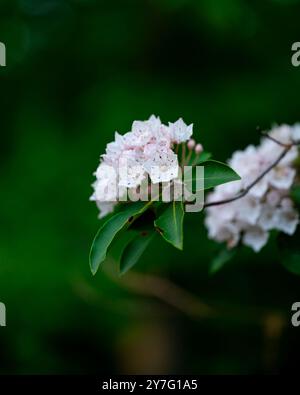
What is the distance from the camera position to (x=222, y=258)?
6.81 ft

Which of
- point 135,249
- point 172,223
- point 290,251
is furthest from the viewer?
point 290,251

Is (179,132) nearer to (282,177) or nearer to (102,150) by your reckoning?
(282,177)

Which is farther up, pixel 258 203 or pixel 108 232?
pixel 258 203

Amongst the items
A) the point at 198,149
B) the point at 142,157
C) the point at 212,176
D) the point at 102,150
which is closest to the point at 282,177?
the point at 198,149

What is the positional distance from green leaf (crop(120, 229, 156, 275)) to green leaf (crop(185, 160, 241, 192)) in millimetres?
228

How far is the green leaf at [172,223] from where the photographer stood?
1.33 m

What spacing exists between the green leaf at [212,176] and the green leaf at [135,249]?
0.23 metres

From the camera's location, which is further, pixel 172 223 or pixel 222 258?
pixel 222 258

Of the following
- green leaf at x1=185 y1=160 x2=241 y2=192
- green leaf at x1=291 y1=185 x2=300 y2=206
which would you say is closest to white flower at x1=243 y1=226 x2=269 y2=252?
green leaf at x1=291 y1=185 x2=300 y2=206

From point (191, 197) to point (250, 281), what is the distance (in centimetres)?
288

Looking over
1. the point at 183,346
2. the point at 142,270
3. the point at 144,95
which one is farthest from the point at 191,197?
the point at 183,346

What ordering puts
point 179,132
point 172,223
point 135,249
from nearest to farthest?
point 172,223 < point 179,132 < point 135,249

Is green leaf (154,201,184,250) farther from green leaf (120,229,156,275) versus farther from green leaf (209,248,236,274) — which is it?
green leaf (209,248,236,274)

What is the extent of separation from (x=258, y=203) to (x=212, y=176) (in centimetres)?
49
